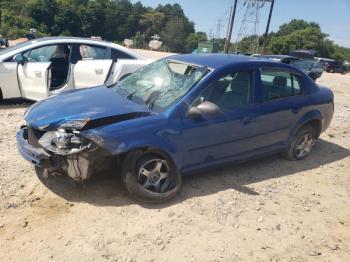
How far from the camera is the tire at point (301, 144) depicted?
17.8 ft

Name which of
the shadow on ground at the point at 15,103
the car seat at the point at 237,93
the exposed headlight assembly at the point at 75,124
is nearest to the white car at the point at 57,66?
the shadow on ground at the point at 15,103

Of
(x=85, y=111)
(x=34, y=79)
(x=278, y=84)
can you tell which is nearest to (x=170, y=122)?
(x=85, y=111)

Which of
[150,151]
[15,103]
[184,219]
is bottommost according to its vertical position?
[15,103]

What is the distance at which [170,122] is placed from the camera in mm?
3885

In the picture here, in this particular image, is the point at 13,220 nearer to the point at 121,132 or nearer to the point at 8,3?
the point at 121,132

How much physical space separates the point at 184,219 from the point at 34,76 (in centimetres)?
505

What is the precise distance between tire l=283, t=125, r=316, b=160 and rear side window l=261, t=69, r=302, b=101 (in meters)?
0.65

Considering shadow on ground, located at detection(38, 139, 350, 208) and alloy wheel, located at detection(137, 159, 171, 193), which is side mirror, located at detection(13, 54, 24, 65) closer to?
shadow on ground, located at detection(38, 139, 350, 208)

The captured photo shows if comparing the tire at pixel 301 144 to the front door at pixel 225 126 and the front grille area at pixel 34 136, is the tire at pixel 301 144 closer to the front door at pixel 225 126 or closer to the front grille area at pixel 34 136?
the front door at pixel 225 126

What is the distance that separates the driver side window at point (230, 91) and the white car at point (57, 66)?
11.7 ft

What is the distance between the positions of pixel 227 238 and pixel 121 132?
1510 millimetres

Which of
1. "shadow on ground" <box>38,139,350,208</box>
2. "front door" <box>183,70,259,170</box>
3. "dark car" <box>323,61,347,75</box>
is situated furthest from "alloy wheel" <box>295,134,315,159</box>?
"dark car" <box>323,61,347,75</box>

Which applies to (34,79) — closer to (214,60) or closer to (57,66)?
(57,66)

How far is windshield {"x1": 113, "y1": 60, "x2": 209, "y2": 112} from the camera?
163 inches
